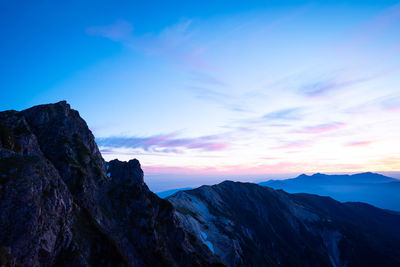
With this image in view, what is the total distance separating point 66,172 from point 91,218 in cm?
1798

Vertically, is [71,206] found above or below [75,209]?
above

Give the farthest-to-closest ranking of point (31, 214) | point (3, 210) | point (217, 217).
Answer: point (217, 217)
point (31, 214)
point (3, 210)

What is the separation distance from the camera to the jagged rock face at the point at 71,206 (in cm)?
4366

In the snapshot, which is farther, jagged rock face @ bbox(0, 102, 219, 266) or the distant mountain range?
the distant mountain range

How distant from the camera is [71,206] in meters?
60.0

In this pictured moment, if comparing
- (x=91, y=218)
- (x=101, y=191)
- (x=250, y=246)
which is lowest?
(x=250, y=246)

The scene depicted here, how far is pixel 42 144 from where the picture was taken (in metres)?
76.8

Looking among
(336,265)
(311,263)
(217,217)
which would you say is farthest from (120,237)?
(336,265)

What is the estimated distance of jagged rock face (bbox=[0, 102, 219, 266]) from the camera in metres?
43.7

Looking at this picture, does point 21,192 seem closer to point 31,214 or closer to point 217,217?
point 31,214

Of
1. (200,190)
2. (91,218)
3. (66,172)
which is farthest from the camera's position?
(200,190)

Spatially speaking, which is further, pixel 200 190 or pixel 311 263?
pixel 200 190

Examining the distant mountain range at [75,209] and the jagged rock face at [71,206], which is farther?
the distant mountain range at [75,209]

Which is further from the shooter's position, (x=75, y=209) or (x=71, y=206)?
(x=75, y=209)
